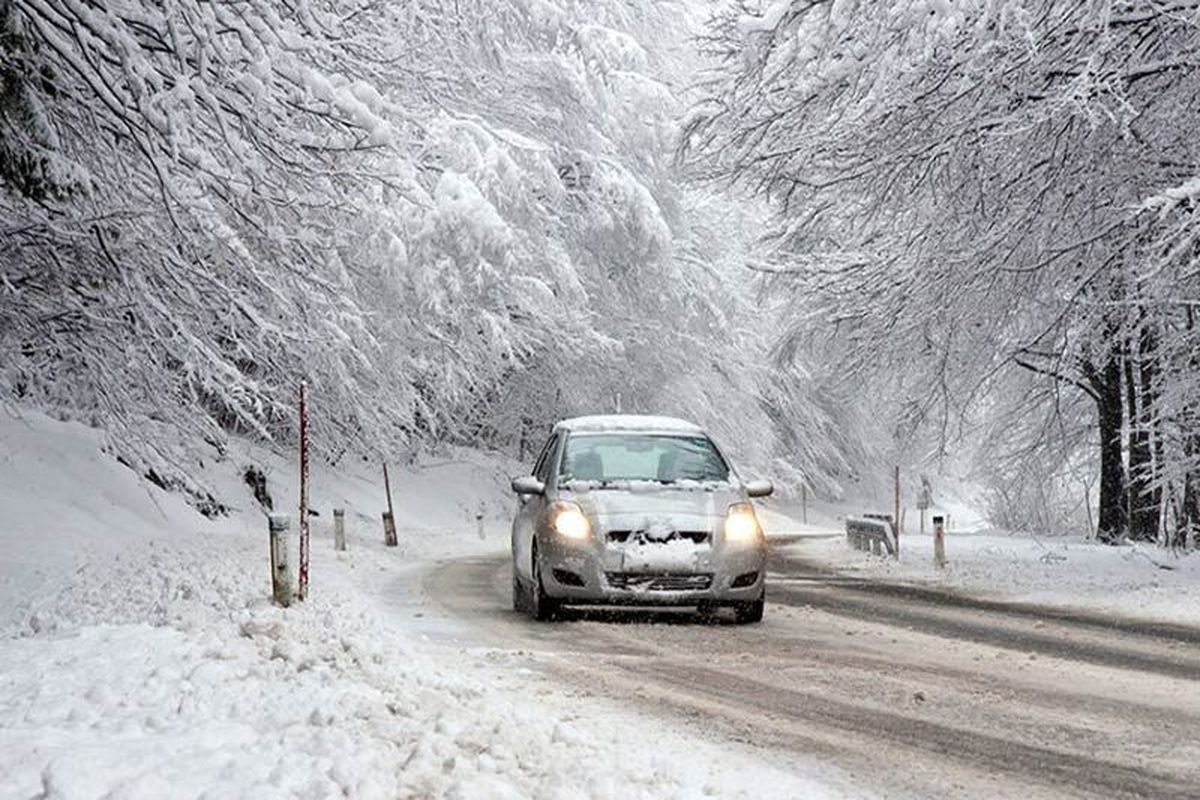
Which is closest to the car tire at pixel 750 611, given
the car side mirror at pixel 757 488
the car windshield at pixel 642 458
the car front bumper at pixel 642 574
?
the car front bumper at pixel 642 574

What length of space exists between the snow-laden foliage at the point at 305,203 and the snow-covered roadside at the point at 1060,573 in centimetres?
640

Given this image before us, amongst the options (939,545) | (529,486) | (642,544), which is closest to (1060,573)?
(939,545)

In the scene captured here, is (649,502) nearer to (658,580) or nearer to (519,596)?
(658,580)

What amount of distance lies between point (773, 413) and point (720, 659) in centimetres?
3647

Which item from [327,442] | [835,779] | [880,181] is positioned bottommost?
[835,779]

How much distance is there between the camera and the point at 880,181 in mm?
13609

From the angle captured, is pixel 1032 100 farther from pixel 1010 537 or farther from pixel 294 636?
pixel 1010 537

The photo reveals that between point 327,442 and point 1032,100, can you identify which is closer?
point 1032,100

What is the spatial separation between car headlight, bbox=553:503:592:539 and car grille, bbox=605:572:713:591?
410mm

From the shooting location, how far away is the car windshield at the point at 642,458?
1311 cm

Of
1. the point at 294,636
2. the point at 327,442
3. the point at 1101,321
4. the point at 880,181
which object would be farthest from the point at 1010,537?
the point at 294,636

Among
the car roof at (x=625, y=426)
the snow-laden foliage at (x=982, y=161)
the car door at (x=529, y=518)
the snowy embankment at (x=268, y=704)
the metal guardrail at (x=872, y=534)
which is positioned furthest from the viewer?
the metal guardrail at (x=872, y=534)

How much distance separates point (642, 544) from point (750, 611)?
3.75 feet

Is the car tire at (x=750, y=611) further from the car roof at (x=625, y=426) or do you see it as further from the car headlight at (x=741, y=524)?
the car roof at (x=625, y=426)
